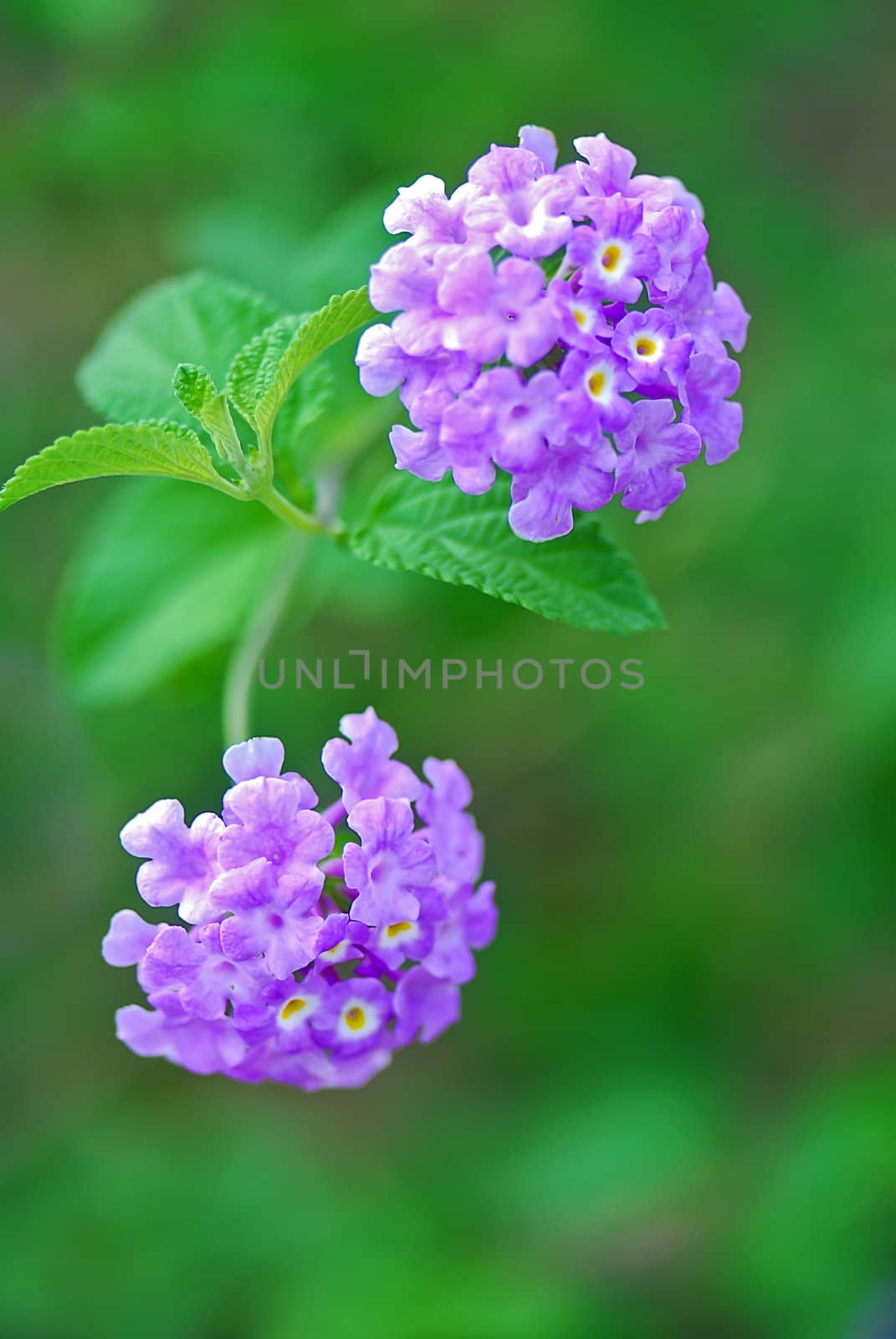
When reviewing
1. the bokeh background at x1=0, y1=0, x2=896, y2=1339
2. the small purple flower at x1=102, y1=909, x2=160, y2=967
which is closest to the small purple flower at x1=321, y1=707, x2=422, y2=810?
the small purple flower at x1=102, y1=909, x2=160, y2=967

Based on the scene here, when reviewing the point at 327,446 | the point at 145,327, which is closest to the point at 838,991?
the point at 327,446

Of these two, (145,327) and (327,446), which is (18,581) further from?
(145,327)

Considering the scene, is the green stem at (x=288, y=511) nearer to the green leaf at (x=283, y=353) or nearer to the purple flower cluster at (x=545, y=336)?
the green leaf at (x=283, y=353)

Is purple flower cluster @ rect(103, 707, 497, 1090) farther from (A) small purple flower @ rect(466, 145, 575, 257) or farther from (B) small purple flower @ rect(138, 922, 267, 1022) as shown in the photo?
(A) small purple flower @ rect(466, 145, 575, 257)

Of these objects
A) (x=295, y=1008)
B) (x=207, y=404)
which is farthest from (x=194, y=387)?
(x=295, y=1008)

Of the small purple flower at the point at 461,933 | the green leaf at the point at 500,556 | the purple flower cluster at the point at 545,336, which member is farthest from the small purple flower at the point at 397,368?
the small purple flower at the point at 461,933
